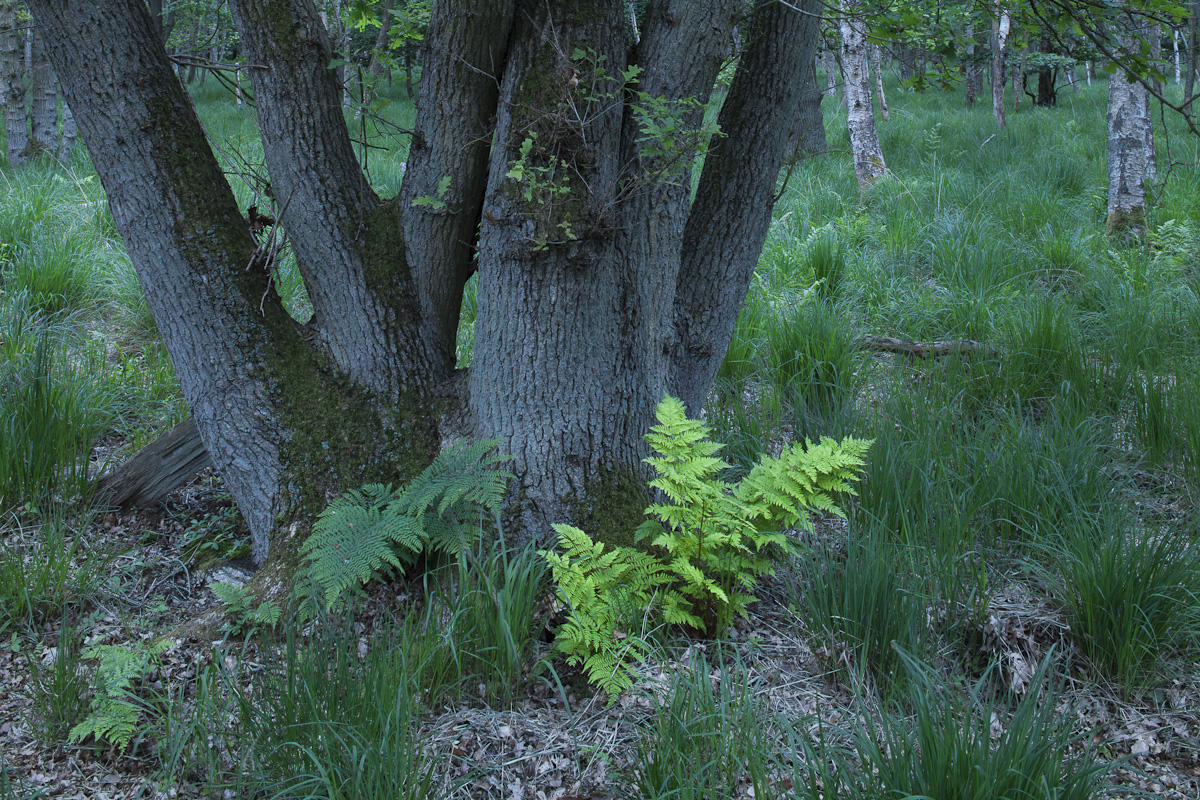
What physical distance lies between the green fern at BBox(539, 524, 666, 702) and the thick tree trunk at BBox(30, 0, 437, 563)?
860 millimetres

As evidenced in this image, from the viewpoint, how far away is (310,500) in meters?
2.83

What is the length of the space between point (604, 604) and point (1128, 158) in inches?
239

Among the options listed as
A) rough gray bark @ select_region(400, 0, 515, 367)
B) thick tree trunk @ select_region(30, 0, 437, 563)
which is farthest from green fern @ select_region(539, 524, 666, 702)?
rough gray bark @ select_region(400, 0, 515, 367)

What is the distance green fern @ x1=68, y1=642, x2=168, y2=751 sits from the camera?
80.2 inches

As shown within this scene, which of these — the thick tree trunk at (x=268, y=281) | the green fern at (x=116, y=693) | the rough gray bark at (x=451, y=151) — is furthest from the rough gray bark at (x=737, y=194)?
the green fern at (x=116, y=693)

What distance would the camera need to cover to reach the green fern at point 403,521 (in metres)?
2.28

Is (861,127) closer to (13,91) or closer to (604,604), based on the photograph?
(604,604)

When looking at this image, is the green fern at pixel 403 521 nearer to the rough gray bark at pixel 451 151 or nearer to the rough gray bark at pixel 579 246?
the rough gray bark at pixel 579 246

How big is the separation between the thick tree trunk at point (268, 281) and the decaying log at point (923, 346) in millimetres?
2730

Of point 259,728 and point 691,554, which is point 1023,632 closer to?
point 691,554

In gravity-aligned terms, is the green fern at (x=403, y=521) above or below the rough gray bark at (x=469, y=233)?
below

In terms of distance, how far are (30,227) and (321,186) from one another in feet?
12.2

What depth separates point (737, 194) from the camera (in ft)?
9.53

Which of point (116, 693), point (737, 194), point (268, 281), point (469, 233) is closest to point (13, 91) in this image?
point (268, 281)
